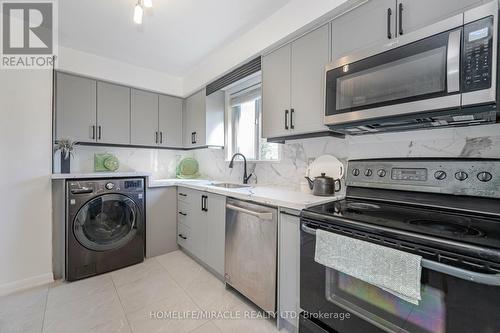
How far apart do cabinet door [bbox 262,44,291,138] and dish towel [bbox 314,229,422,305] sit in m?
0.98

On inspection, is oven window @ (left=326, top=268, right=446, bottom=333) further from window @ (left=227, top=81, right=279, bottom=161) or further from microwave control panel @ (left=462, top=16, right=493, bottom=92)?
window @ (left=227, top=81, right=279, bottom=161)

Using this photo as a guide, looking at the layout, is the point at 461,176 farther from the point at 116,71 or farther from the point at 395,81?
the point at 116,71

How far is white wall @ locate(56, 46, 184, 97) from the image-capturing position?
2.43 metres

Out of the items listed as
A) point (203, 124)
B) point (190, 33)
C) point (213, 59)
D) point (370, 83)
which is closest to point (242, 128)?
point (203, 124)

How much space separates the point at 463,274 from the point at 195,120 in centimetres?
294

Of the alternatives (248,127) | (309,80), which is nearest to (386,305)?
(309,80)

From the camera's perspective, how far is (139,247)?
250cm

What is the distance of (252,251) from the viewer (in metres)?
1.66

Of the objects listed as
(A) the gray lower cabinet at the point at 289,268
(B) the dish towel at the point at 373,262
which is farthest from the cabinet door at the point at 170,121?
(B) the dish towel at the point at 373,262

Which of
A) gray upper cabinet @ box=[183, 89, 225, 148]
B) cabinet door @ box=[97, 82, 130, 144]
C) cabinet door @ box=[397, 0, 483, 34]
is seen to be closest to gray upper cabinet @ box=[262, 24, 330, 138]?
cabinet door @ box=[397, 0, 483, 34]

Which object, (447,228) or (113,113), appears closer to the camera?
(447,228)

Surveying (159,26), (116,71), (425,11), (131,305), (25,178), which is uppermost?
(159,26)

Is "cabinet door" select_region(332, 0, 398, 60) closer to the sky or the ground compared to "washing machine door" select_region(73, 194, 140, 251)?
closer to the sky

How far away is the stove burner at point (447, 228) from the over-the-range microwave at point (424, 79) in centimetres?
51
